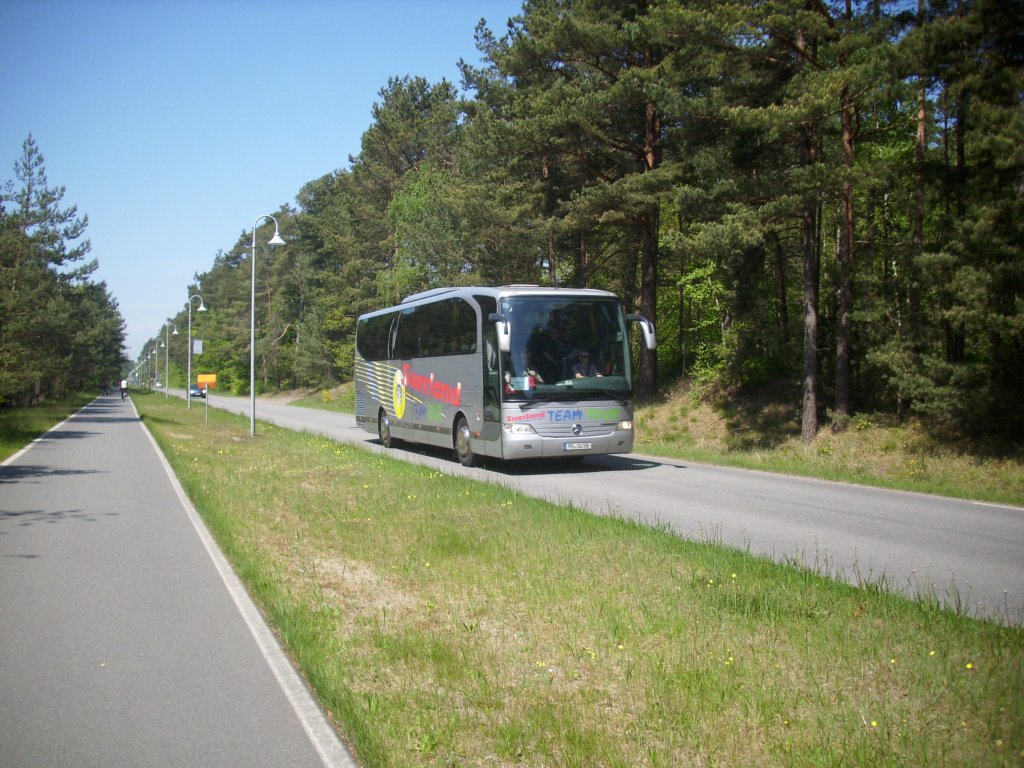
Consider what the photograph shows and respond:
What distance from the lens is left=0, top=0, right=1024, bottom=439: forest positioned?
1515 cm

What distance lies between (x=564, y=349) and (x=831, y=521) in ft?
22.1

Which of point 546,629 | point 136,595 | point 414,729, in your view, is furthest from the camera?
point 136,595

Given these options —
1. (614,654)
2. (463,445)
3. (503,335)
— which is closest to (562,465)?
(463,445)

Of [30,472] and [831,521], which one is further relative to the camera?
[30,472]

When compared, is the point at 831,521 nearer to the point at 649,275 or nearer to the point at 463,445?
the point at 463,445

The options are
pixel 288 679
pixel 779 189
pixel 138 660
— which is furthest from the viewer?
pixel 779 189

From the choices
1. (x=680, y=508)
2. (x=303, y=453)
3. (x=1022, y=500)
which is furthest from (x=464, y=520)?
(x=303, y=453)

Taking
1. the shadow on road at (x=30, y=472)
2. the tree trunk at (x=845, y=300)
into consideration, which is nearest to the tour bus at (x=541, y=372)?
the tree trunk at (x=845, y=300)

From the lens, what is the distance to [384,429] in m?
23.8

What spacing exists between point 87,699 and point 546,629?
2989 mm

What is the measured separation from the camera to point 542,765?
154 inches

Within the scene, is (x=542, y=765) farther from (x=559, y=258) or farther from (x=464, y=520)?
(x=559, y=258)

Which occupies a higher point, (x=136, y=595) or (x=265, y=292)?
(x=265, y=292)

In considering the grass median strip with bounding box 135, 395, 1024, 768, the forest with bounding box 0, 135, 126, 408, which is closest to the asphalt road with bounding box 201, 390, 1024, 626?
the grass median strip with bounding box 135, 395, 1024, 768
